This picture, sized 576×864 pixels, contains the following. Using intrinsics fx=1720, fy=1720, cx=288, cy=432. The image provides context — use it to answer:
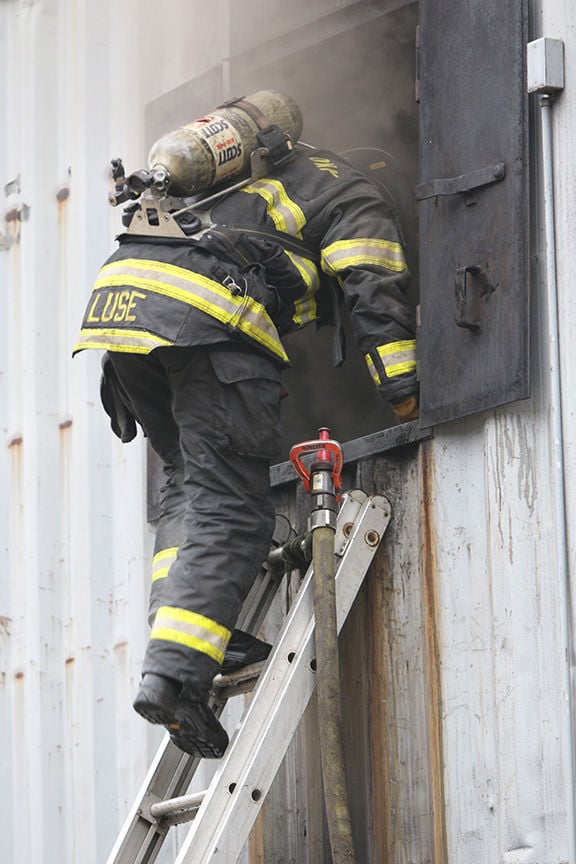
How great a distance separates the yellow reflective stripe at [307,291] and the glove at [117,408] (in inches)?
21.5

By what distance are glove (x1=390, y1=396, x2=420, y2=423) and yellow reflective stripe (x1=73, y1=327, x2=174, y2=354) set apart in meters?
0.65

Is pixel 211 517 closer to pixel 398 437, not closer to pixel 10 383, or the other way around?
pixel 398 437

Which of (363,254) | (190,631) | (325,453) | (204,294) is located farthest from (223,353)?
(190,631)

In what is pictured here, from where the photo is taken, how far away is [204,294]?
444 centimetres

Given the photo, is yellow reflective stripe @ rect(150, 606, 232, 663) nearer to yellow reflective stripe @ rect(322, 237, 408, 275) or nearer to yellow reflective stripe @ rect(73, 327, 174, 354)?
yellow reflective stripe @ rect(73, 327, 174, 354)

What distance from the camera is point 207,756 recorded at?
14.5ft

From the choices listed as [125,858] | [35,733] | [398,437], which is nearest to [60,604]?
[35,733]

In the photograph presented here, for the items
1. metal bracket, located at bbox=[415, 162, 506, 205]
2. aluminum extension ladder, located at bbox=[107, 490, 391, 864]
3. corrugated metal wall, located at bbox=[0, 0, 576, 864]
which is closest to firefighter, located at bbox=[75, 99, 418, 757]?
aluminum extension ladder, located at bbox=[107, 490, 391, 864]

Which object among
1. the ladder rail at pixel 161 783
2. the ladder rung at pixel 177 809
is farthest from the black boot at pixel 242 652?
the ladder rung at pixel 177 809

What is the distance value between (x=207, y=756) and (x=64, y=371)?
2078 millimetres

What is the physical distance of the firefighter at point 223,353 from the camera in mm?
4305

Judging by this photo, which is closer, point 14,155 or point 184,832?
point 184,832

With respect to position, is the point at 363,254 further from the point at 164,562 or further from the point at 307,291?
the point at 164,562

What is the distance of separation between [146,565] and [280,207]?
148 centimetres
